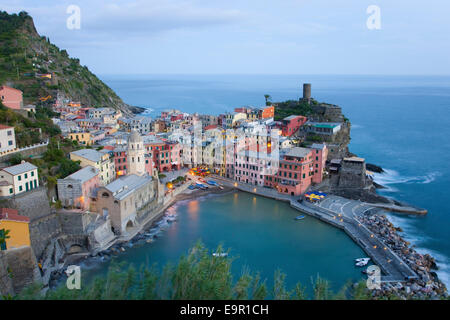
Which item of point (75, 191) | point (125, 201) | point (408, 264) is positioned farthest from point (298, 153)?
point (75, 191)

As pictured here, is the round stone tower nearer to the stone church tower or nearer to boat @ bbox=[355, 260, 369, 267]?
the stone church tower

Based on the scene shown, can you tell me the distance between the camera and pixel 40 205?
16.3m

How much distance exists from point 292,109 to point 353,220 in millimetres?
22340

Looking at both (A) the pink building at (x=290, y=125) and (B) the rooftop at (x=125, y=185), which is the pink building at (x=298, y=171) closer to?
(A) the pink building at (x=290, y=125)

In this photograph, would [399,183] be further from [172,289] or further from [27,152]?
[27,152]

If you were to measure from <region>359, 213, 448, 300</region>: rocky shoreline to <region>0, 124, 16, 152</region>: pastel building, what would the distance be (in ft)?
60.6

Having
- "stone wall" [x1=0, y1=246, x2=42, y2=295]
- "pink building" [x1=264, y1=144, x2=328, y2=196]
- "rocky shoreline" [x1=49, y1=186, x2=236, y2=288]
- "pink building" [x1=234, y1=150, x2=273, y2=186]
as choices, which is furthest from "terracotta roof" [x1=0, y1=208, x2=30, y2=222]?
"pink building" [x1=264, y1=144, x2=328, y2=196]

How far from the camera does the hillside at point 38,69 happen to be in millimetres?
37438

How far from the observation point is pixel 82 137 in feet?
91.6

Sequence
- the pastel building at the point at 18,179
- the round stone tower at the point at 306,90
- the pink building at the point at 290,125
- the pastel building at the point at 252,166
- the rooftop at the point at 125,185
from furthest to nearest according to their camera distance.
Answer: the round stone tower at the point at 306,90
the pink building at the point at 290,125
the pastel building at the point at 252,166
the rooftop at the point at 125,185
the pastel building at the point at 18,179

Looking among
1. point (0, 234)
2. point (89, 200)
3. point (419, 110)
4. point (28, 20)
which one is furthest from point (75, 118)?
point (419, 110)

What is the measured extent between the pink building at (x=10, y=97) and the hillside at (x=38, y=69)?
9.86 metres

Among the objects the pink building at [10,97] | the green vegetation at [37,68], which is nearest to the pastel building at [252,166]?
the pink building at [10,97]

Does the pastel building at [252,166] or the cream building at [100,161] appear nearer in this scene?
the cream building at [100,161]
